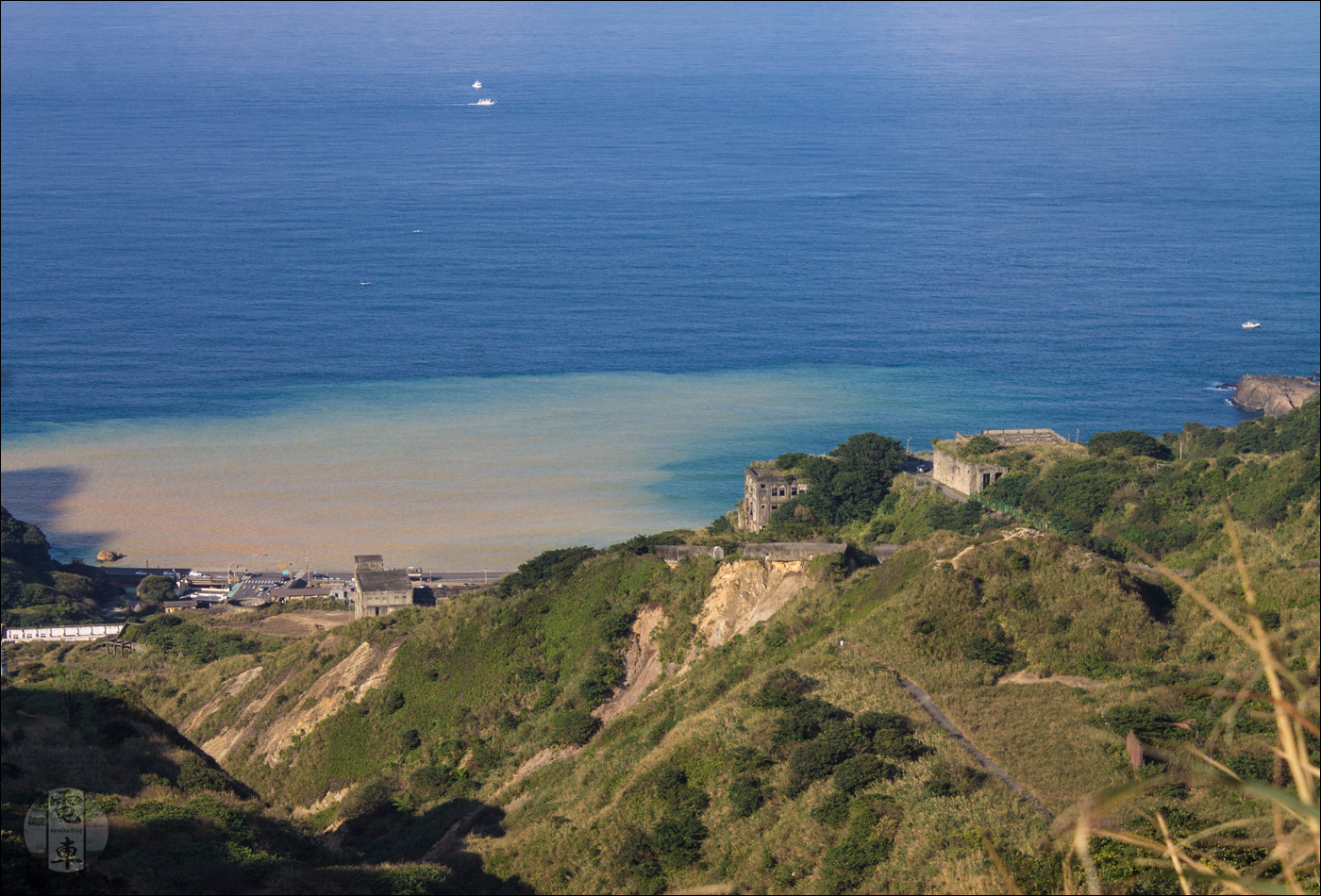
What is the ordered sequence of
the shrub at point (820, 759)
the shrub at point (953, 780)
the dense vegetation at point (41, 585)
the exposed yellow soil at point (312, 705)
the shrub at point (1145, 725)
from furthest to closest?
1. the dense vegetation at point (41, 585)
2. the exposed yellow soil at point (312, 705)
3. the shrub at point (820, 759)
4. the shrub at point (1145, 725)
5. the shrub at point (953, 780)

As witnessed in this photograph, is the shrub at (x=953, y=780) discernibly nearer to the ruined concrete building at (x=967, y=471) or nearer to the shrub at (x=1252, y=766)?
the shrub at (x=1252, y=766)

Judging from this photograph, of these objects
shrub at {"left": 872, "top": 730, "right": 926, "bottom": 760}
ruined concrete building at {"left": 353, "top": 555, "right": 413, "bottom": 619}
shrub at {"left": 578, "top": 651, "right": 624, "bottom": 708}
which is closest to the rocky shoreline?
ruined concrete building at {"left": 353, "top": 555, "right": 413, "bottom": 619}

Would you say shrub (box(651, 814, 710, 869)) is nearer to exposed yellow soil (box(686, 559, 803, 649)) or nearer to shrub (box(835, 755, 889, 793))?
shrub (box(835, 755, 889, 793))

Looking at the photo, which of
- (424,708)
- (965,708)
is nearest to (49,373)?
(424,708)

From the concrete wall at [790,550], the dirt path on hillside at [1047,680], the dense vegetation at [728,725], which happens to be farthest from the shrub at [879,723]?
the concrete wall at [790,550]

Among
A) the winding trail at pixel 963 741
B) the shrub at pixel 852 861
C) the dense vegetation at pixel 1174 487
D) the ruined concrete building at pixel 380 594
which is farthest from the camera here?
the ruined concrete building at pixel 380 594

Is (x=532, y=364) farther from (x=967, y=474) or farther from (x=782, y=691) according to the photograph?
(x=782, y=691)
